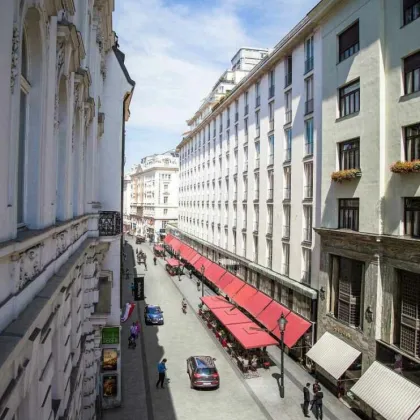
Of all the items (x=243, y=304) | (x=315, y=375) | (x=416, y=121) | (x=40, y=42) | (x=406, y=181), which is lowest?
(x=315, y=375)

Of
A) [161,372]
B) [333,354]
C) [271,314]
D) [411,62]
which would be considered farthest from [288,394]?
[411,62]

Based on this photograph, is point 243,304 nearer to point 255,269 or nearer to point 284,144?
point 255,269

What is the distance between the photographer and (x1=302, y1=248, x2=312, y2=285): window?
26.2 m

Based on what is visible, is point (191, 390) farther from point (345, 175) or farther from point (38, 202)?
point (38, 202)

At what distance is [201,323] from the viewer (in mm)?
34969

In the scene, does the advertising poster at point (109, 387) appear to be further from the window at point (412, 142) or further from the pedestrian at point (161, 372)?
the window at point (412, 142)

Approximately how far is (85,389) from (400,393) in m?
12.8

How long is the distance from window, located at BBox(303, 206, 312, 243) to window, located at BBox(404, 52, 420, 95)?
10234 mm

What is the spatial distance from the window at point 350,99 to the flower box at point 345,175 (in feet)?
10.4

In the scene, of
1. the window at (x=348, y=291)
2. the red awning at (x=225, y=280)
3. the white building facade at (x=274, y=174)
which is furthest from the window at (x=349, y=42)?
the red awning at (x=225, y=280)

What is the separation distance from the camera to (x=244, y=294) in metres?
34.6

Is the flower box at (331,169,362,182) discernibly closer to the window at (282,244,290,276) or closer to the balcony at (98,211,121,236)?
the window at (282,244,290,276)

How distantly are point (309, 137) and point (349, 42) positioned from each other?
6.69m

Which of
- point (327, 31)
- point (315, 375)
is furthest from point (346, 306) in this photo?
point (327, 31)
